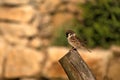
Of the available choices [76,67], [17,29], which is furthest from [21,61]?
[76,67]

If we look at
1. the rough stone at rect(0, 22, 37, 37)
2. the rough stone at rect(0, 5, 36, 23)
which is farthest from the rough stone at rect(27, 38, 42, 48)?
the rough stone at rect(0, 5, 36, 23)

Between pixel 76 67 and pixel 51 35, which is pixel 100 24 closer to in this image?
pixel 51 35

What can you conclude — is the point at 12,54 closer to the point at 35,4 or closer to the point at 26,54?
the point at 26,54

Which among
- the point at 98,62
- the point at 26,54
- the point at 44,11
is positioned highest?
the point at 44,11

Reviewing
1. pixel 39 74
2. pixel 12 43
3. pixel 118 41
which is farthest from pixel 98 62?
pixel 12 43

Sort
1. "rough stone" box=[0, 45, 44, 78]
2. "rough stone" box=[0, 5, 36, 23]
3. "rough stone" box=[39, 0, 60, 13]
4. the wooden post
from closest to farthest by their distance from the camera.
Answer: the wooden post → "rough stone" box=[0, 45, 44, 78] → "rough stone" box=[0, 5, 36, 23] → "rough stone" box=[39, 0, 60, 13]

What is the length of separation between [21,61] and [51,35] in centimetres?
92

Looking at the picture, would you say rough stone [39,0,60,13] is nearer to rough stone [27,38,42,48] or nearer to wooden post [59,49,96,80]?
rough stone [27,38,42,48]

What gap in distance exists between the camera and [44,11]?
1020 cm

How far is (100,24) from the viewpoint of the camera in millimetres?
9539

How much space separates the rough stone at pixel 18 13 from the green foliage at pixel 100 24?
784 mm

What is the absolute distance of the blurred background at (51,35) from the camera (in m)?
9.37

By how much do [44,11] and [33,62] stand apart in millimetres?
1139

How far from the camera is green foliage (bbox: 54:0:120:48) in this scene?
9422 mm
